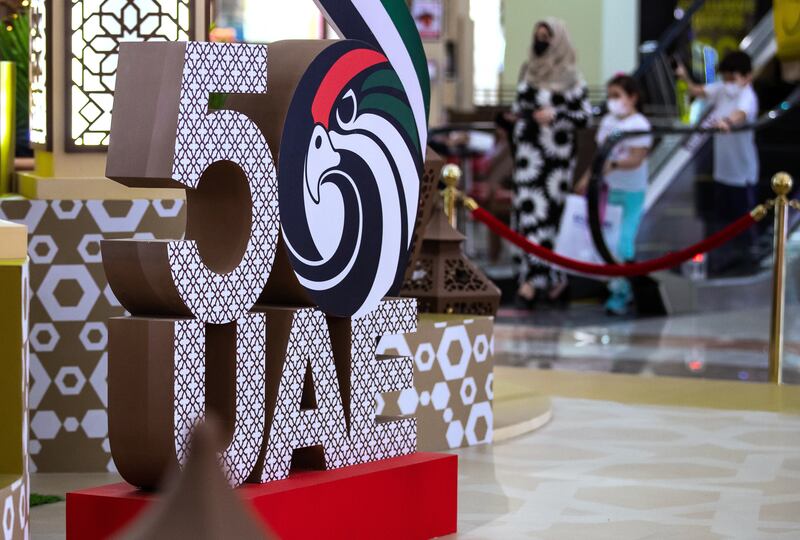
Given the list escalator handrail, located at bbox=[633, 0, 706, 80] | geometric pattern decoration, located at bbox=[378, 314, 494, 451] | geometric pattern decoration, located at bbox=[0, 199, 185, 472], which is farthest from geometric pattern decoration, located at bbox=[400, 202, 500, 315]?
escalator handrail, located at bbox=[633, 0, 706, 80]

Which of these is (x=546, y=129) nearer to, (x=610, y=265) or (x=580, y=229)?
(x=580, y=229)

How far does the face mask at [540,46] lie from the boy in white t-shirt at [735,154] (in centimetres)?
139

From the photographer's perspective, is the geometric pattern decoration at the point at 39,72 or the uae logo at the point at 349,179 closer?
the uae logo at the point at 349,179

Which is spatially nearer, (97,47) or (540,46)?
(97,47)

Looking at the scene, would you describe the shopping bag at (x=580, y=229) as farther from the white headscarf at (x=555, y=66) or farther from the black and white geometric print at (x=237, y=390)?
the black and white geometric print at (x=237, y=390)

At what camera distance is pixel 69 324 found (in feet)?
16.6

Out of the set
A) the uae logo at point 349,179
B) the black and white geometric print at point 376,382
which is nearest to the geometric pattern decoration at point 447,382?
the black and white geometric print at point 376,382

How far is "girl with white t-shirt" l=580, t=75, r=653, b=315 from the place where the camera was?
10.5 meters

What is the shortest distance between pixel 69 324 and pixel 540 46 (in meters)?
5.92

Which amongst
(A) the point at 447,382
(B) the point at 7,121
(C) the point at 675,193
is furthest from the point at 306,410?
(C) the point at 675,193

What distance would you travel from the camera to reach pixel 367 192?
13.3 feet

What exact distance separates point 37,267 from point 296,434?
1605mm

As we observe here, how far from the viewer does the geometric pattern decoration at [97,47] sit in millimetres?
5156

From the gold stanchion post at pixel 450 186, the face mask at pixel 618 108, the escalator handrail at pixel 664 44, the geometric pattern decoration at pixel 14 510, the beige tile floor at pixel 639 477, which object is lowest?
the beige tile floor at pixel 639 477
